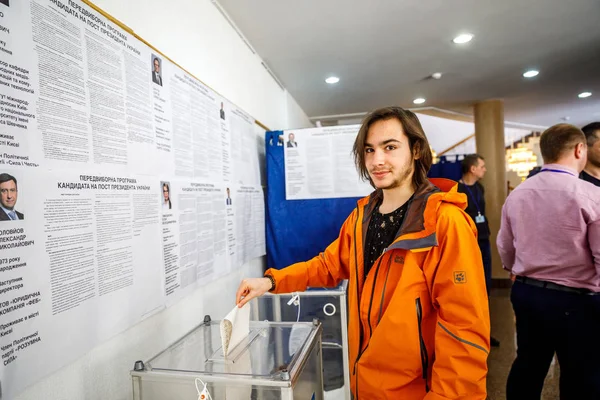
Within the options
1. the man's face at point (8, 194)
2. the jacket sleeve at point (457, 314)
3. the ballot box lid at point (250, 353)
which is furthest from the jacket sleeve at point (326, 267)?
the man's face at point (8, 194)

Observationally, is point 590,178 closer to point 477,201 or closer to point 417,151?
point 417,151

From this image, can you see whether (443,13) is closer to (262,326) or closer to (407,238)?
(407,238)

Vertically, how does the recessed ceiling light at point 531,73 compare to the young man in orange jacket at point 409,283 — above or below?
above

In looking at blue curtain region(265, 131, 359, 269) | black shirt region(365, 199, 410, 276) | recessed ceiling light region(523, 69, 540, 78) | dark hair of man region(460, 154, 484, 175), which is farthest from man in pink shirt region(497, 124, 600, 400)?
recessed ceiling light region(523, 69, 540, 78)

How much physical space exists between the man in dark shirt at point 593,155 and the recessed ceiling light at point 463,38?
4.53ft

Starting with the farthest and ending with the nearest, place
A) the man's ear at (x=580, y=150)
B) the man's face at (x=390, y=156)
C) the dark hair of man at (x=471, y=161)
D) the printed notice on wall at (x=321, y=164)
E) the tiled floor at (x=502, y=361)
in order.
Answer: the dark hair of man at (x=471, y=161)
the printed notice on wall at (x=321, y=164)
the tiled floor at (x=502, y=361)
the man's ear at (x=580, y=150)
the man's face at (x=390, y=156)

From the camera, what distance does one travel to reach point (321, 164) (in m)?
2.74

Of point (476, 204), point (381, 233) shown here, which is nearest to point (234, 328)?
point (381, 233)

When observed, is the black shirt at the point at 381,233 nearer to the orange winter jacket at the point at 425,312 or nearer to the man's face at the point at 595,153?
the orange winter jacket at the point at 425,312

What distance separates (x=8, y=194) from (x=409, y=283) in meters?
1.00

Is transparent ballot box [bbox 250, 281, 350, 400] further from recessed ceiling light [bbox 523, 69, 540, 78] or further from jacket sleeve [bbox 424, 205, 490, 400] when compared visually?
recessed ceiling light [bbox 523, 69, 540, 78]

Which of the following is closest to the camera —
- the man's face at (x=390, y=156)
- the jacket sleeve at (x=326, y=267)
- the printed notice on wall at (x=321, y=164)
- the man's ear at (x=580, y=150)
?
the man's face at (x=390, y=156)

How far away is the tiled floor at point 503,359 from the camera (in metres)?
2.41

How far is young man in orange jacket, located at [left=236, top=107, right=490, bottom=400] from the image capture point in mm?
977
